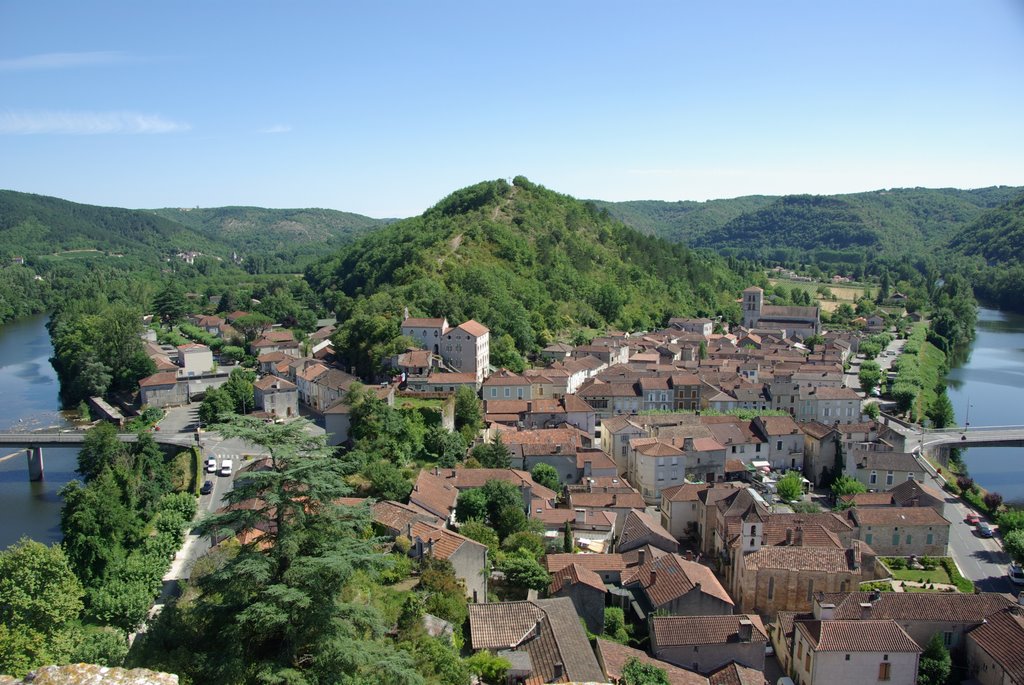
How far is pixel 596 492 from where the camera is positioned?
27797mm

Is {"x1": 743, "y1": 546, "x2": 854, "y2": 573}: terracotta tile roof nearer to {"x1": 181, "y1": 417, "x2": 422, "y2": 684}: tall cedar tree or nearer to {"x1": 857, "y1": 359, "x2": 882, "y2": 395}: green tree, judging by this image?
{"x1": 181, "y1": 417, "x2": 422, "y2": 684}: tall cedar tree

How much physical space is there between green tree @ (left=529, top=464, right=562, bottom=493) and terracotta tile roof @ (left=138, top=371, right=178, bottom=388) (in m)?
22.3

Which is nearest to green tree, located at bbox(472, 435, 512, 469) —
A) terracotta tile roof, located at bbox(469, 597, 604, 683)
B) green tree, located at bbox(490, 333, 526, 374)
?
terracotta tile roof, located at bbox(469, 597, 604, 683)

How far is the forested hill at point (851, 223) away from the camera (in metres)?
144

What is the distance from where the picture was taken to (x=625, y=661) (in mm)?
16625

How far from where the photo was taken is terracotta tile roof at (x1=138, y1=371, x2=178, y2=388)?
4028cm

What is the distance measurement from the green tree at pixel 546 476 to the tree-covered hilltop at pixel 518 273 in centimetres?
1354

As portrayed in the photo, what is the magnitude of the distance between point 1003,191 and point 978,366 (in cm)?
14046

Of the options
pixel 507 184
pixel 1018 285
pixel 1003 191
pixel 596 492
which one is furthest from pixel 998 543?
pixel 1003 191

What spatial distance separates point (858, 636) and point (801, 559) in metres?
4.47

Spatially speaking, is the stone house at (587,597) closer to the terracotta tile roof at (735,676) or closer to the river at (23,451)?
the terracotta tile roof at (735,676)

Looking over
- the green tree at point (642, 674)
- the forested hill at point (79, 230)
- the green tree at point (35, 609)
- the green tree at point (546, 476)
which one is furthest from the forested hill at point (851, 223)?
the green tree at point (35, 609)

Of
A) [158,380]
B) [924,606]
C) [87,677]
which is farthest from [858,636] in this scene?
[158,380]

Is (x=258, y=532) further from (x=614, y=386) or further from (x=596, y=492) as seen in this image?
(x=614, y=386)
